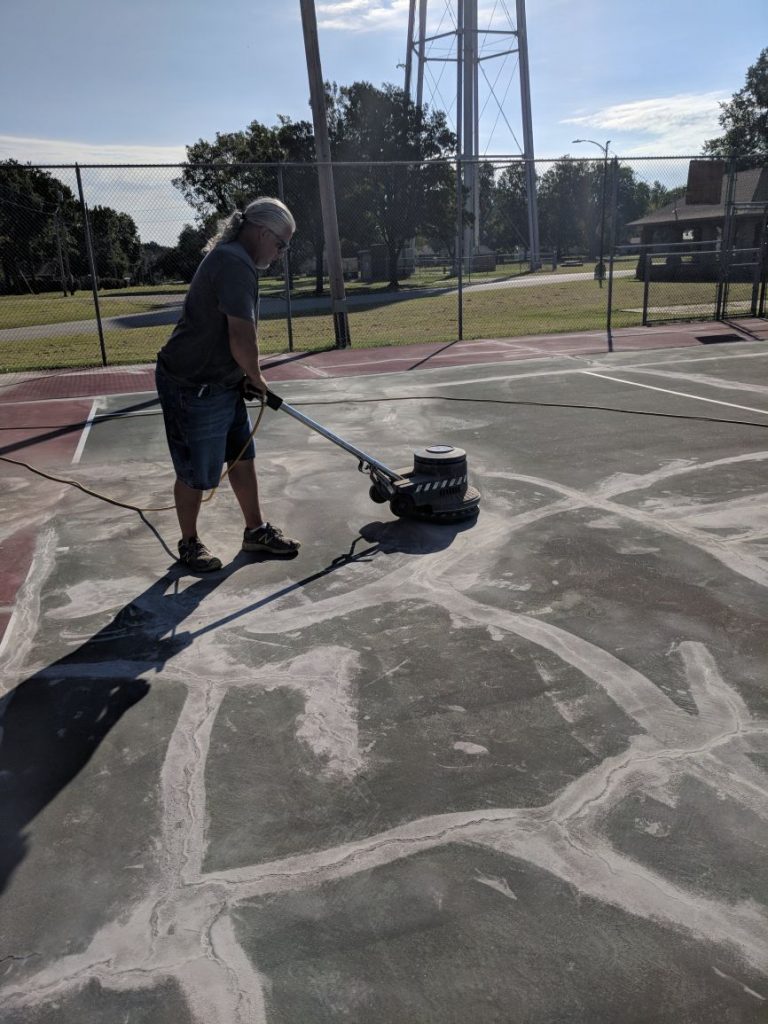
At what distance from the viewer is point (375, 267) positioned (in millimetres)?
50188

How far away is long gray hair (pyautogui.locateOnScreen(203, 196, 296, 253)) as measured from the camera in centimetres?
412

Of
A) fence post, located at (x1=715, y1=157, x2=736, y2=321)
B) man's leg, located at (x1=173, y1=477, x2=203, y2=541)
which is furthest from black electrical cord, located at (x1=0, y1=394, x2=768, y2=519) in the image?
fence post, located at (x1=715, y1=157, x2=736, y2=321)

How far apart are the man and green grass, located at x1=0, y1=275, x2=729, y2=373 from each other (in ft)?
32.9

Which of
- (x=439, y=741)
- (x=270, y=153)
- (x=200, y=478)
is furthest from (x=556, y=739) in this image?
(x=270, y=153)

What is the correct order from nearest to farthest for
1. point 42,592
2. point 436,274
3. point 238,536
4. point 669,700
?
point 669,700 < point 42,592 < point 238,536 < point 436,274

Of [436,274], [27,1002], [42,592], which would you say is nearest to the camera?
[27,1002]

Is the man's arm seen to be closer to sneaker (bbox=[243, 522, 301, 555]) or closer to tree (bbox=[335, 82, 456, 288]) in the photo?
sneaker (bbox=[243, 522, 301, 555])

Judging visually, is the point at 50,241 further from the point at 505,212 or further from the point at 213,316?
the point at 505,212

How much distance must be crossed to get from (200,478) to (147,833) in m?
2.35

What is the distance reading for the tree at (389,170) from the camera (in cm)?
3988

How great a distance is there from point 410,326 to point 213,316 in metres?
15.9

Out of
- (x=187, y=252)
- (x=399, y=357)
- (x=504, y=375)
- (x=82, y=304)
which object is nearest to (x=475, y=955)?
(x=504, y=375)

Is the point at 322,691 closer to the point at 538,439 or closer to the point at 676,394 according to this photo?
the point at 538,439

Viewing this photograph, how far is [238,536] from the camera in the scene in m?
5.23
